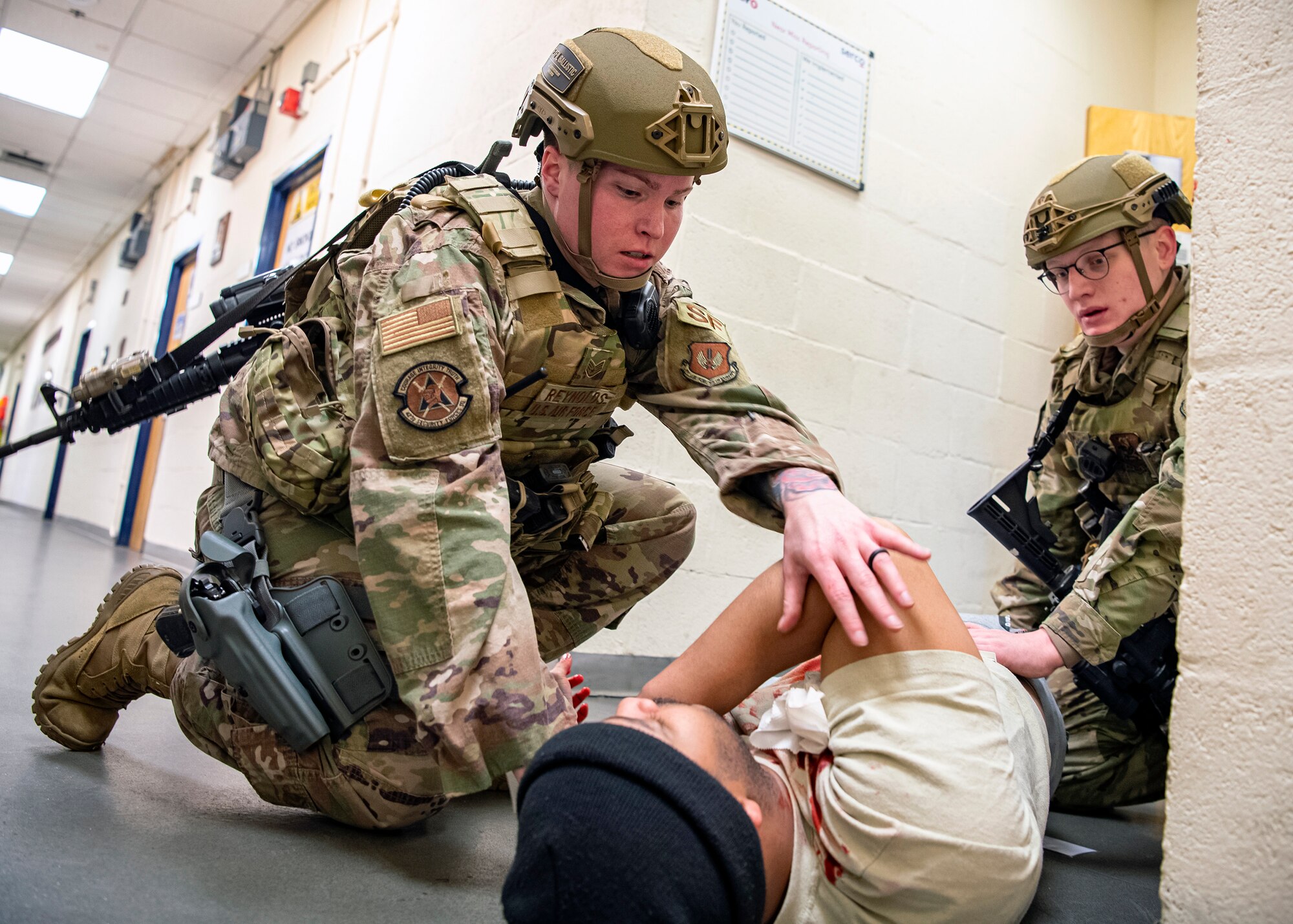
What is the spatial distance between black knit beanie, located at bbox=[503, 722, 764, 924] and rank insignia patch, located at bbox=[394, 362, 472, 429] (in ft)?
1.37

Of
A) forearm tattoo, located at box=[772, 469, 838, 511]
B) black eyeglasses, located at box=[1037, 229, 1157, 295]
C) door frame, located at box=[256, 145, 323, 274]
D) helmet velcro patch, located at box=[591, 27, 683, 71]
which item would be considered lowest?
forearm tattoo, located at box=[772, 469, 838, 511]

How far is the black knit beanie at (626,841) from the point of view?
0.57m

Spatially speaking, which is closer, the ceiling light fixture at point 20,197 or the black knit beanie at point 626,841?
the black knit beanie at point 626,841

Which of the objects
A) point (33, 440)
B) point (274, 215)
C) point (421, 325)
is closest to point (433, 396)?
point (421, 325)

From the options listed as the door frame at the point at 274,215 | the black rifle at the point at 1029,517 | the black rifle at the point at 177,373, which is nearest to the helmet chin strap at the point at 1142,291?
the black rifle at the point at 1029,517

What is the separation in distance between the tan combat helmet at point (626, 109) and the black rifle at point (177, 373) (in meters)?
0.58

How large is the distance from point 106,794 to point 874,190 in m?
2.33

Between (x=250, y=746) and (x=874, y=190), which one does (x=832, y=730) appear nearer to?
(x=250, y=746)

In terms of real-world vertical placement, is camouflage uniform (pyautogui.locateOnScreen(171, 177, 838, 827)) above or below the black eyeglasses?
below

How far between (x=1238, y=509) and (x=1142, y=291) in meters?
1.00

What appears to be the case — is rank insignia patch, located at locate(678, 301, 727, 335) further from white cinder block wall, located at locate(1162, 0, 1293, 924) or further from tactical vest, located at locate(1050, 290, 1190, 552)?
tactical vest, located at locate(1050, 290, 1190, 552)

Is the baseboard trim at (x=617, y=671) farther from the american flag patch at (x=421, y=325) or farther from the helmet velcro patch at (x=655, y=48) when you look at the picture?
the helmet velcro patch at (x=655, y=48)

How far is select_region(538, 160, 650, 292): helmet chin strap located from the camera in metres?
1.16

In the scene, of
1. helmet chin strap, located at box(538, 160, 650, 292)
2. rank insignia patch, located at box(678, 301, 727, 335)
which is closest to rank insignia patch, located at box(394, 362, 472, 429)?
helmet chin strap, located at box(538, 160, 650, 292)
